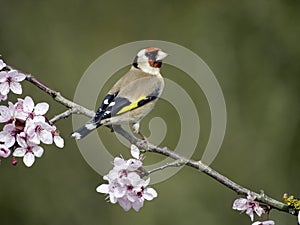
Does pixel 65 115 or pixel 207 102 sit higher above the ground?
pixel 207 102

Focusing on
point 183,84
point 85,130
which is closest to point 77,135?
point 85,130

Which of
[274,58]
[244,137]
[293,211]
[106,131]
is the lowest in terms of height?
[293,211]

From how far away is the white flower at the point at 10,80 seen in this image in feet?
5.32

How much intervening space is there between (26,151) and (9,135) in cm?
6

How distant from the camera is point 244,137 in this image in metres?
4.88

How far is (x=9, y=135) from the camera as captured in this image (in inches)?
62.9

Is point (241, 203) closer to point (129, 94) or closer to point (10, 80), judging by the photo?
point (129, 94)

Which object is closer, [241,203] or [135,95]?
[241,203]

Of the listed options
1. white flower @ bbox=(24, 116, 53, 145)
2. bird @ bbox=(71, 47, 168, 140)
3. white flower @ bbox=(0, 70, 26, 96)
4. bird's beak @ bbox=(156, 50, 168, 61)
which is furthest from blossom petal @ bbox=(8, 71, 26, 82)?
bird's beak @ bbox=(156, 50, 168, 61)

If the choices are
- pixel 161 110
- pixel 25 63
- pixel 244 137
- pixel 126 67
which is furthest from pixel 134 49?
pixel 244 137

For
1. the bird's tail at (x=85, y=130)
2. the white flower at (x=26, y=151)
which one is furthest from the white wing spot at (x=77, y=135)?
the white flower at (x=26, y=151)

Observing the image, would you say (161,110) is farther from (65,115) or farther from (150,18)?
(65,115)

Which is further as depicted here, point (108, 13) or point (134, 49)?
point (108, 13)

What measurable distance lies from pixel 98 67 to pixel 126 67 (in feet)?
0.68
